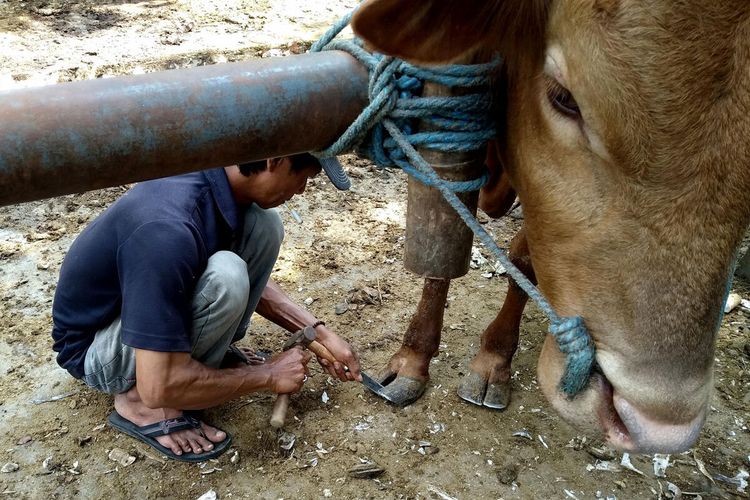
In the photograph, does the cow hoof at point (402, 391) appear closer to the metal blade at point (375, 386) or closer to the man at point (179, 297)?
the metal blade at point (375, 386)

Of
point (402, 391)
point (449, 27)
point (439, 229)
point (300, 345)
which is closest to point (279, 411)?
point (300, 345)

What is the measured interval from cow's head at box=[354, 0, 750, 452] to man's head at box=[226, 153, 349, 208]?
31.8 inches

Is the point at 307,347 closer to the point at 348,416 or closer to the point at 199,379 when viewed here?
the point at 348,416

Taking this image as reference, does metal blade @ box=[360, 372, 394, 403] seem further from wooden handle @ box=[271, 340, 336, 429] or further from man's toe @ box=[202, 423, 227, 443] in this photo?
man's toe @ box=[202, 423, 227, 443]

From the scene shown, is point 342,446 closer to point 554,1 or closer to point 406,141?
point 406,141

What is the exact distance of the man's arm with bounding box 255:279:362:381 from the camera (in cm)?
302

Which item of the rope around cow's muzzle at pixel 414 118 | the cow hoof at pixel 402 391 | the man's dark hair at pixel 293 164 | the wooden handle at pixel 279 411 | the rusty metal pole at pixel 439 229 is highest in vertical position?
the rope around cow's muzzle at pixel 414 118

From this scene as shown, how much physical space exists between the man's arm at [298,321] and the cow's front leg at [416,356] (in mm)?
222

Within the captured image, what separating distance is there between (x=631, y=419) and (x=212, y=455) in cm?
177

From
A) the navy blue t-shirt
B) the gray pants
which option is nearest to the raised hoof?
the gray pants

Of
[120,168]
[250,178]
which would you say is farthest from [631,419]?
[250,178]

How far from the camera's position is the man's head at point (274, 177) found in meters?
2.46

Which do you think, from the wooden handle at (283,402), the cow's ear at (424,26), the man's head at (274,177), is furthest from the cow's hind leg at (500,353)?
the cow's ear at (424,26)

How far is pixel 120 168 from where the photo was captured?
1188 mm
